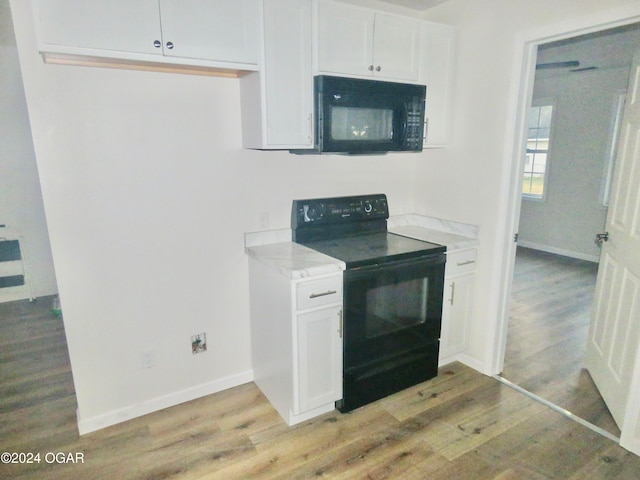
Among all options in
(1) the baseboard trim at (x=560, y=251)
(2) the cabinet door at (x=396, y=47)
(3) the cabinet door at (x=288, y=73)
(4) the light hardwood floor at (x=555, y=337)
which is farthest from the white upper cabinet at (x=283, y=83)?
(1) the baseboard trim at (x=560, y=251)

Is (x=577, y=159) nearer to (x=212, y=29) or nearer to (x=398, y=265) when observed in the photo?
(x=398, y=265)

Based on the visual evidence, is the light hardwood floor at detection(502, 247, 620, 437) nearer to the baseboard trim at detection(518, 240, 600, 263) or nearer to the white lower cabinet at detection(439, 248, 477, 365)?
the baseboard trim at detection(518, 240, 600, 263)

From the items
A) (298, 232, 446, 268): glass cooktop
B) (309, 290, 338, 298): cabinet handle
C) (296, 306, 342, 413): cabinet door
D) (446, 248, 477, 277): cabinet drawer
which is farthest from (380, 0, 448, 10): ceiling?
(296, 306, 342, 413): cabinet door

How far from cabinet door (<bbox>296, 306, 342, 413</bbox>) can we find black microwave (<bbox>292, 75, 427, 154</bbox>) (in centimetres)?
93

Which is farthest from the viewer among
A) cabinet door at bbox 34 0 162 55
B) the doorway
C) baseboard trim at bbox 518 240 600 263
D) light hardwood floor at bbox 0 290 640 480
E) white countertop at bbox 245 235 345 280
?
baseboard trim at bbox 518 240 600 263

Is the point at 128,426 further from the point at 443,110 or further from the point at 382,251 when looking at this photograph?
the point at 443,110

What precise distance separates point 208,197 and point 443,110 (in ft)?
5.45

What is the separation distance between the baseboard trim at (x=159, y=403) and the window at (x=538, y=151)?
4.94m

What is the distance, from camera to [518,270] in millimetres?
5016

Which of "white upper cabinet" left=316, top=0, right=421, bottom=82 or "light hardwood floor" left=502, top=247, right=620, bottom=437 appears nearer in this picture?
"white upper cabinet" left=316, top=0, right=421, bottom=82

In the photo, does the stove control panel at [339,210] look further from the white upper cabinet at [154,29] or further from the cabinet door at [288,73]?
the white upper cabinet at [154,29]

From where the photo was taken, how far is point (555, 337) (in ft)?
10.7

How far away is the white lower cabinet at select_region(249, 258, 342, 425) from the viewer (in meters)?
2.08

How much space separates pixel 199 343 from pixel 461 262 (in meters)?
1.76
